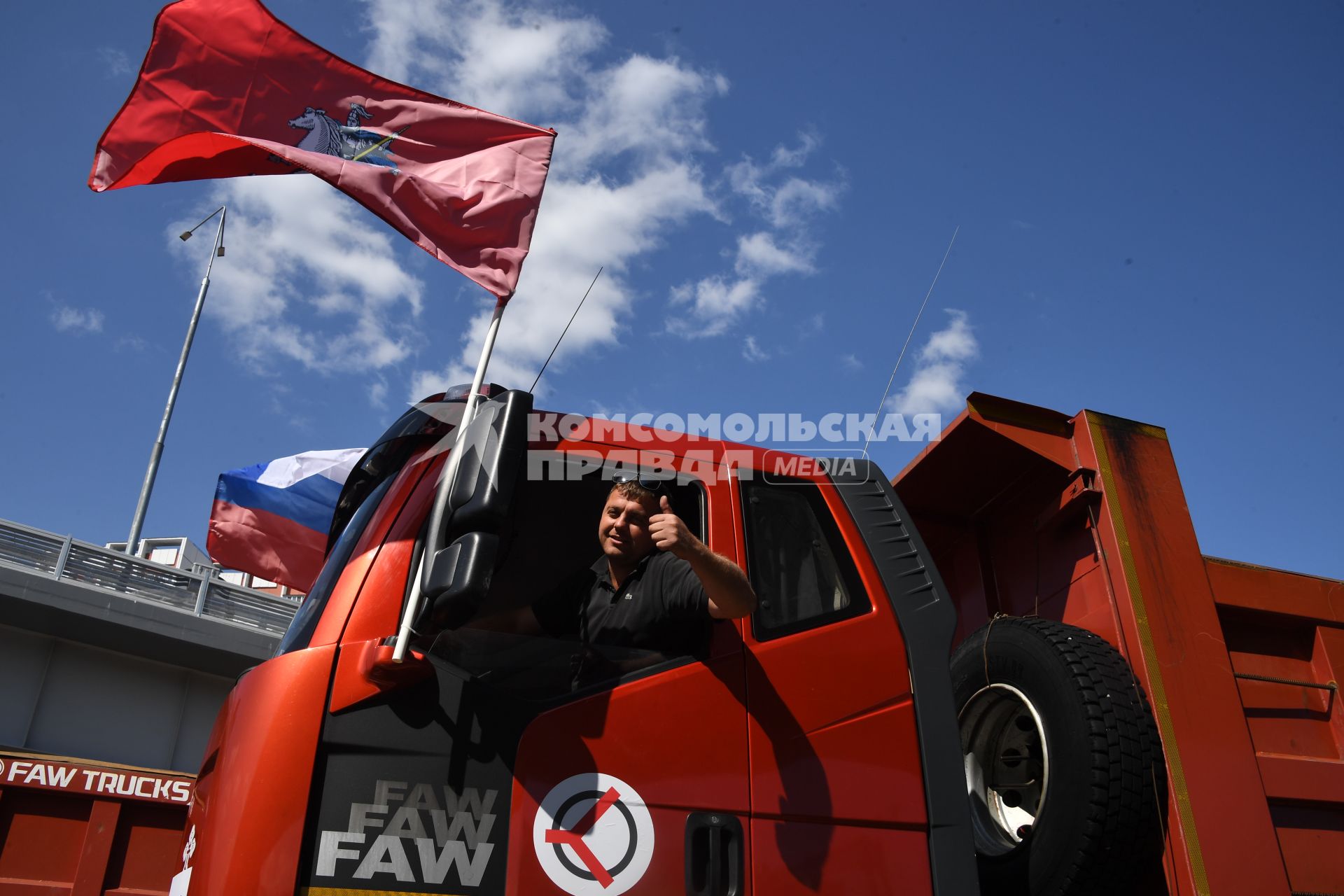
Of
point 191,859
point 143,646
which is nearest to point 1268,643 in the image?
point 191,859

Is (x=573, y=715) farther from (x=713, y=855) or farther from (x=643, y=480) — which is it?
(x=643, y=480)

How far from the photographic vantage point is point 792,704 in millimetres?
2602

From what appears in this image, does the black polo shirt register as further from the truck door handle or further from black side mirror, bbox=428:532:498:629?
black side mirror, bbox=428:532:498:629

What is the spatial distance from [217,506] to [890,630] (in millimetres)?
10103

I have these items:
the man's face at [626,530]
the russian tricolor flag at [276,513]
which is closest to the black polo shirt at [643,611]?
the man's face at [626,530]

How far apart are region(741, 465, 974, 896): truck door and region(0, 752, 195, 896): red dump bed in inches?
213

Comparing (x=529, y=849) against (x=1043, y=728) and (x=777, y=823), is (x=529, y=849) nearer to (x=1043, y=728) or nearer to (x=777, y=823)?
(x=777, y=823)

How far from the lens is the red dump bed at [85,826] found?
239 inches

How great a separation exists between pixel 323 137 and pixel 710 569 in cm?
238

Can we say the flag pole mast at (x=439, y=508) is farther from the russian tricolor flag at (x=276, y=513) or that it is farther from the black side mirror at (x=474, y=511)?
the russian tricolor flag at (x=276, y=513)

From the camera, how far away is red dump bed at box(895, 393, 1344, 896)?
2949mm

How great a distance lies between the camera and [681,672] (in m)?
2.51

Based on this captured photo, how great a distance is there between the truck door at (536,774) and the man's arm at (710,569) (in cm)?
15

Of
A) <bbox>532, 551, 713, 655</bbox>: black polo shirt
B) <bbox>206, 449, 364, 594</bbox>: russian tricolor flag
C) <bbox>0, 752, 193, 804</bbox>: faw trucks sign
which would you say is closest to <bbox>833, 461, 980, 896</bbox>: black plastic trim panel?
<bbox>532, 551, 713, 655</bbox>: black polo shirt
